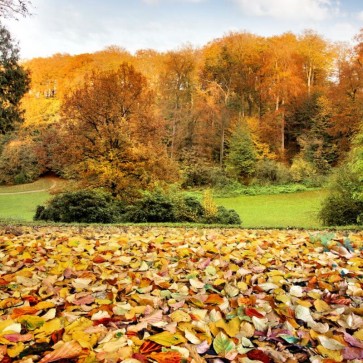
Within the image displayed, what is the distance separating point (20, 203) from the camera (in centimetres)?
2638

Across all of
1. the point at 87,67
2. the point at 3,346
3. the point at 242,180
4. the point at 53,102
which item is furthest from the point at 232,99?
the point at 3,346

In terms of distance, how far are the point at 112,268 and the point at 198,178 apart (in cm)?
2624

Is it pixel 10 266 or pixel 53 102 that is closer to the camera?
pixel 10 266

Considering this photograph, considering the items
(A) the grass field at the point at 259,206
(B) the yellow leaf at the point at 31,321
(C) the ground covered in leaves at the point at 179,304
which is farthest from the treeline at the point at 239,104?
(B) the yellow leaf at the point at 31,321

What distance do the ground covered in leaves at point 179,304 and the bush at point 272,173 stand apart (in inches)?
945

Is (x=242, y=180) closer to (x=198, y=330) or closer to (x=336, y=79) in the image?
(x=336, y=79)

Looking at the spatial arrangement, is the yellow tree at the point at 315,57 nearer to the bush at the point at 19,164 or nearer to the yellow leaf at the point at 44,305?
the bush at the point at 19,164

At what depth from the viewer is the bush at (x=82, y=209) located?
11961mm

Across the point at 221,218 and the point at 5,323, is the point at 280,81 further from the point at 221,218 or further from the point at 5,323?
the point at 5,323

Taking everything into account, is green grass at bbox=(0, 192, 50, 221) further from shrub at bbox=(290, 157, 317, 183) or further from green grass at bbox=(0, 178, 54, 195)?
shrub at bbox=(290, 157, 317, 183)

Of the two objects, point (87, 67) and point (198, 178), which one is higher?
point (87, 67)

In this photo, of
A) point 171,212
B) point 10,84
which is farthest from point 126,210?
point 10,84

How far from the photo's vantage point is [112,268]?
3.25 m

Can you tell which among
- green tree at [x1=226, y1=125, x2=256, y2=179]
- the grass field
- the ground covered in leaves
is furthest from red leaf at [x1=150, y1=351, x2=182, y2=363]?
green tree at [x1=226, y1=125, x2=256, y2=179]
